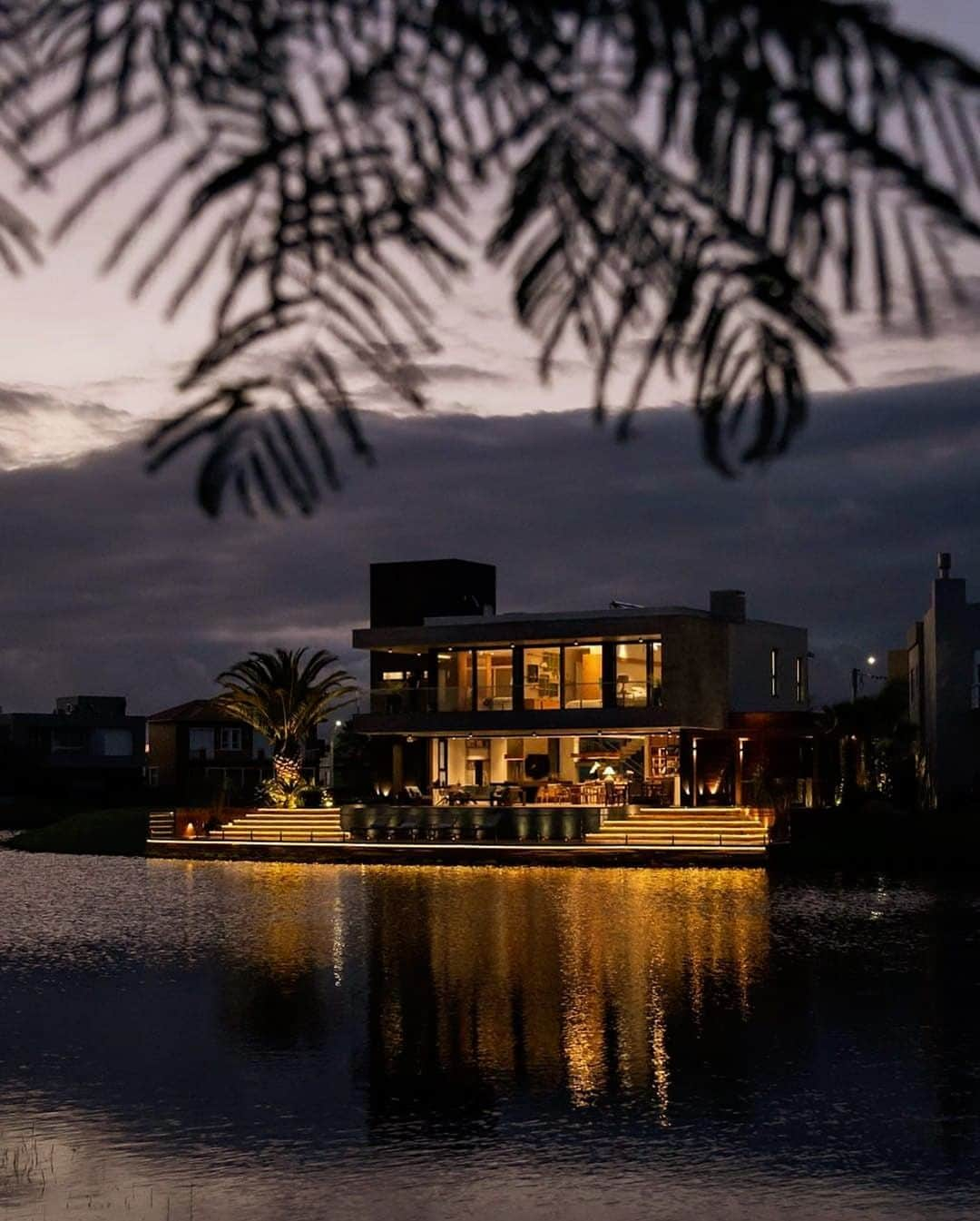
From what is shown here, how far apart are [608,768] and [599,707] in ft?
6.79

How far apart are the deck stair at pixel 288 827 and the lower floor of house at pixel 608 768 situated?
3.78 m

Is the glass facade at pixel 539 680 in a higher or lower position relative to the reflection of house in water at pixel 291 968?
higher

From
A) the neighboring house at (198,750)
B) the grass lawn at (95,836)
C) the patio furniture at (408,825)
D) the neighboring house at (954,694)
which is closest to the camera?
the patio furniture at (408,825)

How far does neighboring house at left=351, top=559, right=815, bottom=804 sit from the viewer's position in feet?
174

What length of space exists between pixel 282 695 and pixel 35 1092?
134ft

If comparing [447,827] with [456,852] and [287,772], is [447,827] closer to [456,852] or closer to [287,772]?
[456,852]

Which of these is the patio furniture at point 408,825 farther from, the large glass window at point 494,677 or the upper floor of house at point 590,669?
the large glass window at point 494,677

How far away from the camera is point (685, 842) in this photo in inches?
1743

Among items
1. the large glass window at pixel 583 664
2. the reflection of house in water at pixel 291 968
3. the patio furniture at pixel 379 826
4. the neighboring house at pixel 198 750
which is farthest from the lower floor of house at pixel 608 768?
the neighboring house at pixel 198 750

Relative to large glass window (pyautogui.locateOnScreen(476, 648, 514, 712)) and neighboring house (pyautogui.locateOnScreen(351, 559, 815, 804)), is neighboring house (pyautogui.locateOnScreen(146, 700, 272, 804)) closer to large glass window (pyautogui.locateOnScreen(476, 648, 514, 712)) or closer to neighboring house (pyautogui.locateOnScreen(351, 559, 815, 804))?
neighboring house (pyautogui.locateOnScreen(351, 559, 815, 804))

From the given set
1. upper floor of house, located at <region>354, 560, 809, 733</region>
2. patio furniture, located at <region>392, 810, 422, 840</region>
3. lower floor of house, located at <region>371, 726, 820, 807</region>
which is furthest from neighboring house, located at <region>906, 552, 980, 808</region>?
patio furniture, located at <region>392, 810, 422, 840</region>

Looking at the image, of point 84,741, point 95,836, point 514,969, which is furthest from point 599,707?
point 84,741

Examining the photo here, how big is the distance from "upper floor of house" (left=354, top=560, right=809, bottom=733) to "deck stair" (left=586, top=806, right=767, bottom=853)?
18.5ft

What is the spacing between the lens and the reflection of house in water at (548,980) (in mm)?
16109
